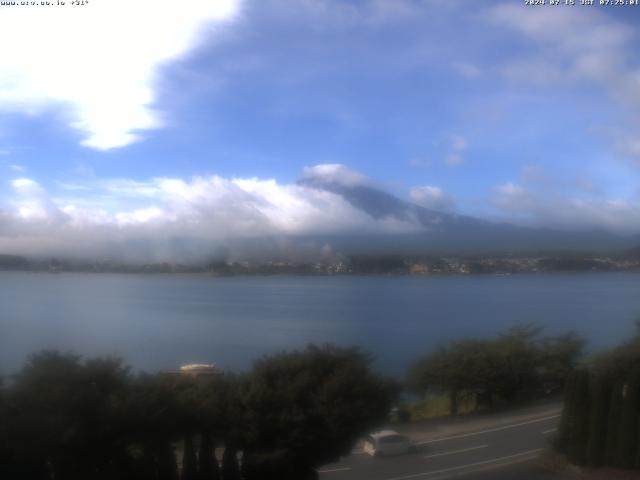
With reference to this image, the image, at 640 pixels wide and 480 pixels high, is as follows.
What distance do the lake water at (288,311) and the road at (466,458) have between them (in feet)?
6.95

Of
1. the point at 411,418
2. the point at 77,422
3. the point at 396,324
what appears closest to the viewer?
the point at 77,422

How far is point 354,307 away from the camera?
2250cm

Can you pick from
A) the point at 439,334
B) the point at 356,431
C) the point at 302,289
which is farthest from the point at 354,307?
the point at 356,431

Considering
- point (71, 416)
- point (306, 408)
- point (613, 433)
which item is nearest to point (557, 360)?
point (613, 433)

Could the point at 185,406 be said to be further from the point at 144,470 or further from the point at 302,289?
the point at 302,289

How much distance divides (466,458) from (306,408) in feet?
9.52

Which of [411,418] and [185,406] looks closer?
[185,406]

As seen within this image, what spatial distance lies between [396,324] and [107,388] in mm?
11955

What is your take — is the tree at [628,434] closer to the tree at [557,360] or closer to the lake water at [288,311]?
the tree at [557,360]

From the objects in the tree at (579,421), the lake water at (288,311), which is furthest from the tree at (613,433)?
the lake water at (288,311)

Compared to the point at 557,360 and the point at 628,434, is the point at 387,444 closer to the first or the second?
the point at 628,434

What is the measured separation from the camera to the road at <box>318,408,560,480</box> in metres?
Answer: 10.3

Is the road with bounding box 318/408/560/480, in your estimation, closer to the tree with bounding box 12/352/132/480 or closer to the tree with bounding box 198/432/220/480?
the tree with bounding box 198/432/220/480

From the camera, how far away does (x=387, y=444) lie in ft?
35.7
